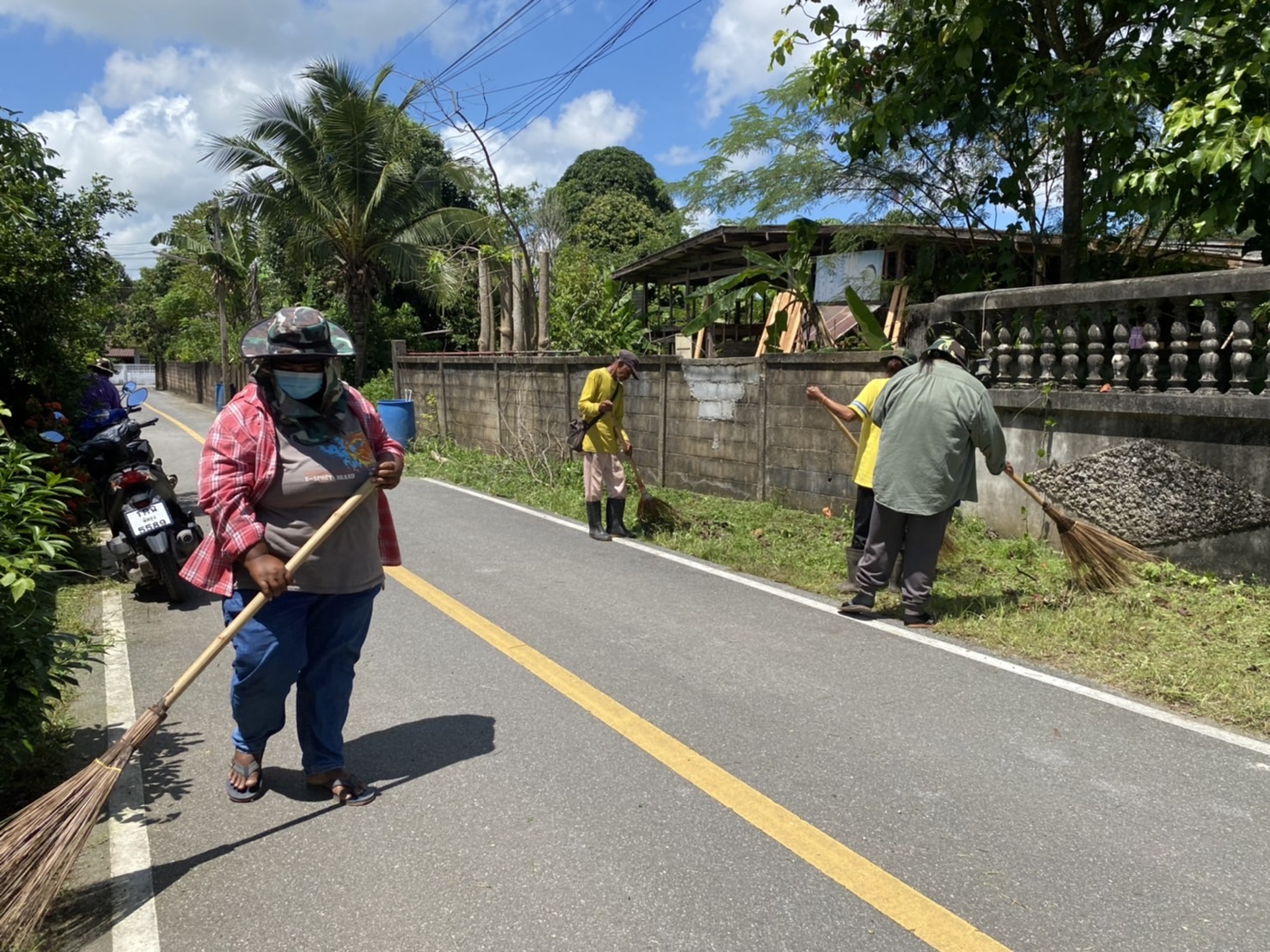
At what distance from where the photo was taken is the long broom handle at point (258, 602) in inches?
131

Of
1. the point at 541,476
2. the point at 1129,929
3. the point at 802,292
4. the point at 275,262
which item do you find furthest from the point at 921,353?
the point at 275,262

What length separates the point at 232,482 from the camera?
3.46m

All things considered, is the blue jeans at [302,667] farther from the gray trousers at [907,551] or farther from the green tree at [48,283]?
the green tree at [48,283]

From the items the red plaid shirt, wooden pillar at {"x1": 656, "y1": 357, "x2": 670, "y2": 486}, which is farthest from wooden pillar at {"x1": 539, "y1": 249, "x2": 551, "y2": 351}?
the red plaid shirt

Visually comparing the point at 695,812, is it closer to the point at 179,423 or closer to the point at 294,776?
the point at 294,776

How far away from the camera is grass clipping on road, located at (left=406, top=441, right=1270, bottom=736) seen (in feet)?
16.1

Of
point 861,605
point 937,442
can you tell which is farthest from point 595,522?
point 937,442

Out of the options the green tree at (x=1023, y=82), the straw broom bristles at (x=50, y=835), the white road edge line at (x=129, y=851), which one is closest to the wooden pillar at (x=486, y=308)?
the green tree at (x=1023, y=82)

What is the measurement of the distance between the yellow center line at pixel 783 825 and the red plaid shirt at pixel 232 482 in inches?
72.6

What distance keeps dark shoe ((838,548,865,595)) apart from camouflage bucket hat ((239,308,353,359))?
4372 millimetres

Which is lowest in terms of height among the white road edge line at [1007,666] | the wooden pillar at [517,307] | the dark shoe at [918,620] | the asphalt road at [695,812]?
the asphalt road at [695,812]

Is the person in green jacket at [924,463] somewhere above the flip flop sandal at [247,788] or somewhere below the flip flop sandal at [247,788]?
above

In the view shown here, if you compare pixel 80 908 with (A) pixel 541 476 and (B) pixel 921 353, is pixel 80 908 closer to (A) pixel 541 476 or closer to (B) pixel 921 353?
(B) pixel 921 353

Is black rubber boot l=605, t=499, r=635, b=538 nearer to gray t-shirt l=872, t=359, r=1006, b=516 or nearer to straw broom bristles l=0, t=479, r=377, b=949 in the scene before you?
gray t-shirt l=872, t=359, r=1006, b=516
